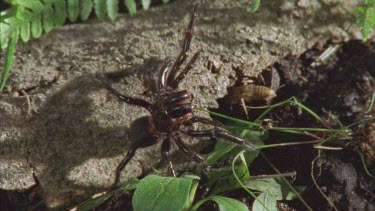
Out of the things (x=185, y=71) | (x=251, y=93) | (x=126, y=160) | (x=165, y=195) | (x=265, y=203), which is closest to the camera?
(x=165, y=195)

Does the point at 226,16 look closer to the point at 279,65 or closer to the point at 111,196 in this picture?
the point at 279,65

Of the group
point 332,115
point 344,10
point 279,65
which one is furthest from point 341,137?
point 344,10

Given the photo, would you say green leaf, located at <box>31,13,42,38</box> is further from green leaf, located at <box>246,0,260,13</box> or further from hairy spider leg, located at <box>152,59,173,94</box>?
green leaf, located at <box>246,0,260,13</box>

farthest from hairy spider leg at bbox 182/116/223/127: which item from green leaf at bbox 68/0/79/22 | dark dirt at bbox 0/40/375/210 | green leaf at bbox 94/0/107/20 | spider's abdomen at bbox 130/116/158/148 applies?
green leaf at bbox 68/0/79/22

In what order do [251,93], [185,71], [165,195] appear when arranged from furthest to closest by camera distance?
1. [251,93]
2. [185,71]
3. [165,195]

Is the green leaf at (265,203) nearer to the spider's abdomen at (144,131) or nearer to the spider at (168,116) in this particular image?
the spider at (168,116)

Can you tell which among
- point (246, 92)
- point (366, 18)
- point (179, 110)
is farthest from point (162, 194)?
point (366, 18)

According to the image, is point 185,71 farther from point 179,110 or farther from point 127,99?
point 127,99
